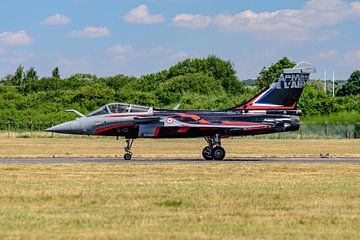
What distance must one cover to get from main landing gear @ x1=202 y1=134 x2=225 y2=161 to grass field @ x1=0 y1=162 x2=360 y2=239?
8.41m

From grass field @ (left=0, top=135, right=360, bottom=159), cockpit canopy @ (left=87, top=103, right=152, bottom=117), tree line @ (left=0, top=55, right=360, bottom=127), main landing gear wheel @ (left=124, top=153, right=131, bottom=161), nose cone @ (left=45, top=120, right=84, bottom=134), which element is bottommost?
grass field @ (left=0, top=135, right=360, bottom=159)

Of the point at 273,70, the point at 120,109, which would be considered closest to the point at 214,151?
the point at 120,109

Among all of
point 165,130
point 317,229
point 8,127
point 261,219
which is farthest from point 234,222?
point 8,127

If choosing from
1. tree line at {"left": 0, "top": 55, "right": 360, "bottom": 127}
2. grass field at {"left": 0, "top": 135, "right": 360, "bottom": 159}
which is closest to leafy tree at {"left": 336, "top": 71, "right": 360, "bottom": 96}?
tree line at {"left": 0, "top": 55, "right": 360, "bottom": 127}

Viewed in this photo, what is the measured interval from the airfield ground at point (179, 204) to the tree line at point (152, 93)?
50017 millimetres

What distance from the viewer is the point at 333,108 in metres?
74.8

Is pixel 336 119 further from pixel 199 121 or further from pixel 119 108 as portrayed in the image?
pixel 119 108

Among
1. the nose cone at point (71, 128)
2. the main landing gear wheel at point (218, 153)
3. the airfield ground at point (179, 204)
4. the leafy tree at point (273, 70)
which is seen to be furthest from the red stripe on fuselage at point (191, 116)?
the leafy tree at point (273, 70)

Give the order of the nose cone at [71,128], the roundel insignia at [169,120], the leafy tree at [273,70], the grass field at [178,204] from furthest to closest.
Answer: the leafy tree at [273,70] < the nose cone at [71,128] < the roundel insignia at [169,120] < the grass field at [178,204]

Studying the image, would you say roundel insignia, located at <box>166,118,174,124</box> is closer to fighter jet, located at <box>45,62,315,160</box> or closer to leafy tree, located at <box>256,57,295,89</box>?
fighter jet, located at <box>45,62,315,160</box>

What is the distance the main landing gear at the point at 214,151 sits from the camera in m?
34.7

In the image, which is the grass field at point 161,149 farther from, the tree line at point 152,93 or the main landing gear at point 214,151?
the tree line at point 152,93

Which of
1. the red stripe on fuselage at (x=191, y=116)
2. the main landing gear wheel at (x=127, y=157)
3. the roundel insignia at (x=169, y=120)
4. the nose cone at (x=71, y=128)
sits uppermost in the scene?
the red stripe on fuselage at (x=191, y=116)

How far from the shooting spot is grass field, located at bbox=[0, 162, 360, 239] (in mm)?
13242
